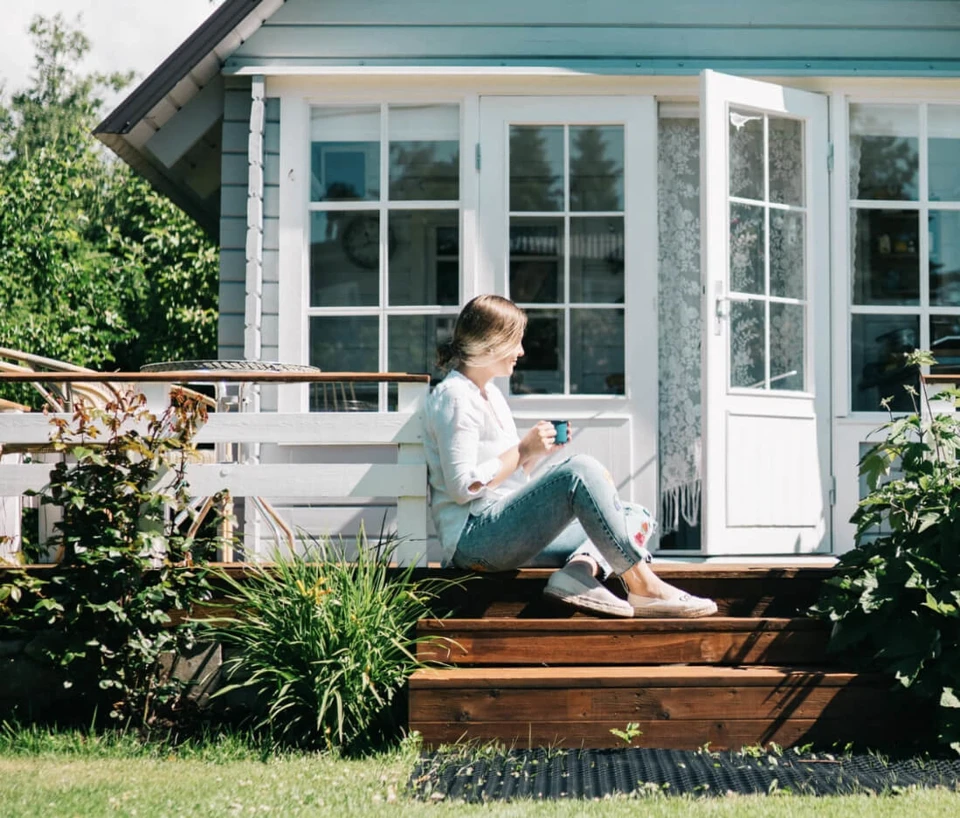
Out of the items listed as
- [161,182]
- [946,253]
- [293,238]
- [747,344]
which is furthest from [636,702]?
[161,182]

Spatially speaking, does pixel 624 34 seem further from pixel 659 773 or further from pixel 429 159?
pixel 659 773

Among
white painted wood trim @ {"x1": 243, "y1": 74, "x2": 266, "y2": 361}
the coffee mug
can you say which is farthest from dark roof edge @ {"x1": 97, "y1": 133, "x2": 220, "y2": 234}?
the coffee mug

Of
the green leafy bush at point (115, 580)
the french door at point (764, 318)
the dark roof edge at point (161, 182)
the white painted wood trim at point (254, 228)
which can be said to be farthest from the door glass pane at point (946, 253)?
the dark roof edge at point (161, 182)

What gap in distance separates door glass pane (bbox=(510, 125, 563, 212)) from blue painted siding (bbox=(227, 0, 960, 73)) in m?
0.35

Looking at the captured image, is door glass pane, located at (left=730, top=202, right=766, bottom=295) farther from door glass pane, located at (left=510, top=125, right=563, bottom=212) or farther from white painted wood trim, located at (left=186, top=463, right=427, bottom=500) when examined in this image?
white painted wood trim, located at (left=186, top=463, right=427, bottom=500)

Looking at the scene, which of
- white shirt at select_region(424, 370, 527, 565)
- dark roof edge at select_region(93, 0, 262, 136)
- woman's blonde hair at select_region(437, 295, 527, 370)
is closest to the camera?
white shirt at select_region(424, 370, 527, 565)

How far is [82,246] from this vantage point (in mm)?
16516

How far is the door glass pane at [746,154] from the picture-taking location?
570 centimetres

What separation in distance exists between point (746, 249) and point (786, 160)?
498mm

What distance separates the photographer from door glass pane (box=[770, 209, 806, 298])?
5773 mm

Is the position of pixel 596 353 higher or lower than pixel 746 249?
lower

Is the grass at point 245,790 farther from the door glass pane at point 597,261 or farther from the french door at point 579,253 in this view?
the door glass pane at point 597,261

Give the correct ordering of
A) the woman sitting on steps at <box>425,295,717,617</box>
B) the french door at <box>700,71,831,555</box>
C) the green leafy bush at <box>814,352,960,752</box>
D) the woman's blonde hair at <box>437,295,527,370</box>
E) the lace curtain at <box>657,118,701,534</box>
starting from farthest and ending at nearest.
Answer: the lace curtain at <box>657,118,701,534</box>
the french door at <box>700,71,831,555</box>
the woman's blonde hair at <box>437,295,527,370</box>
the woman sitting on steps at <box>425,295,717,617</box>
the green leafy bush at <box>814,352,960,752</box>

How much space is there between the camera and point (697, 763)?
366cm
